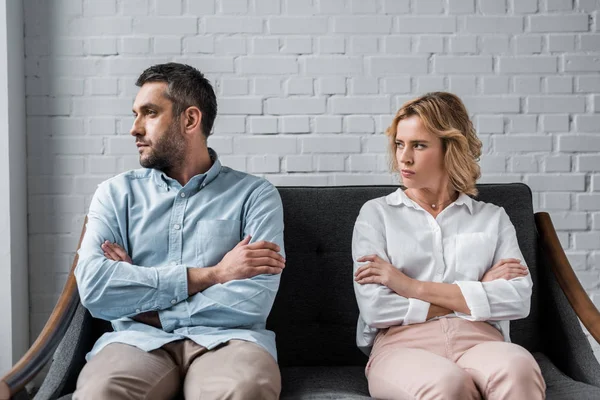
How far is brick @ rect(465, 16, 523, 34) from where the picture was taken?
2.66 metres

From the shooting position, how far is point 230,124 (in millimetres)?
2648

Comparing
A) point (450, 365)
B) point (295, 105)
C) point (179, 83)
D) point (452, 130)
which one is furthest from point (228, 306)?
point (295, 105)

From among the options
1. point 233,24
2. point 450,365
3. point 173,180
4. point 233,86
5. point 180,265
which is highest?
point 233,24

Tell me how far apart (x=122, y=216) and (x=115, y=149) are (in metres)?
0.71

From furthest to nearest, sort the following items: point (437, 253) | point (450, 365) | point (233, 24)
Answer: point (233, 24) < point (437, 253) < point (450, 365)

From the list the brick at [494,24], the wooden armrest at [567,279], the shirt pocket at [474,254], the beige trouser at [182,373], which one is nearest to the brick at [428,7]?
the brick at [494,24]

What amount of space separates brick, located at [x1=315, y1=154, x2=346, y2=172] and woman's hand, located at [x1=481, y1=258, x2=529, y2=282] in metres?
0.88

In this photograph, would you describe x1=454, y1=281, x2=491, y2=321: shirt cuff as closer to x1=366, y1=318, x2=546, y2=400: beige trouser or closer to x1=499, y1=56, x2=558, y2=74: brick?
x1=366, y1=318, x2=546, y2=400: beige trouser

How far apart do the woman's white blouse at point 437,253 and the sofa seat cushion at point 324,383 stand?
0.11m

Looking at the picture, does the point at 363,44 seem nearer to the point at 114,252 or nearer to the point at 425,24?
the point at 425,24

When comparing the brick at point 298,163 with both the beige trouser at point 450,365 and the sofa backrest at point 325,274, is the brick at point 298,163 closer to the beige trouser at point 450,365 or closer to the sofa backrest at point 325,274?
the sofa backrest at point 325,274

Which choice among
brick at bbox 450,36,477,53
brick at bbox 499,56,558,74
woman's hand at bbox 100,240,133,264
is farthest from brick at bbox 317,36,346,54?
woman's hand at bbox 100,240,133,264

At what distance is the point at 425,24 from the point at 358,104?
427 millimetres

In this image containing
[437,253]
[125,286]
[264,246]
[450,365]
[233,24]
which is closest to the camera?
[450,365]
